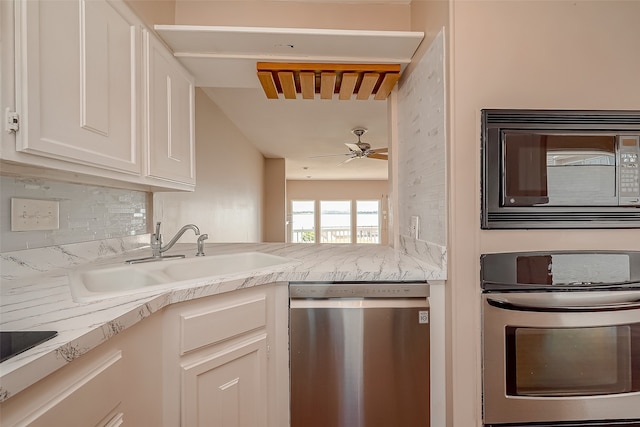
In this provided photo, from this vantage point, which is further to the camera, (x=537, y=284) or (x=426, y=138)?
(x=426, y=138)

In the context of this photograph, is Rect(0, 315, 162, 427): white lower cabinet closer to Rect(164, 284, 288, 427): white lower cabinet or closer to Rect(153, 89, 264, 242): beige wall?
Rect(164, 284, 288, 427): white lower cabinet

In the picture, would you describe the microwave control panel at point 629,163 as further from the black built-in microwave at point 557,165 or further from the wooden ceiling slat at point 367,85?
the wooden ceiling slat at point 367,85

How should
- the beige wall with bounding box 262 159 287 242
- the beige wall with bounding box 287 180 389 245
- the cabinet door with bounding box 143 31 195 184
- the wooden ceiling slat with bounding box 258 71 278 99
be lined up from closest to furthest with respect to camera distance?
the cabinet door with bounding box 143 31 195 184, the wooden ceiling slat with bounding box 258 71 278 99, the beige wall with bounding box 262 159 287 242, the beige wall with bounding box 287 180 389 245

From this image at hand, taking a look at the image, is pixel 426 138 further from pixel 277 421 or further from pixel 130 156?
pixel 277 421

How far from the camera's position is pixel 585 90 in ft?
3.71

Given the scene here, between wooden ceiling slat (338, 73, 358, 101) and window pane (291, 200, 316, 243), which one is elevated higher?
wooden ceiling slat (338, 73, 358, 101)

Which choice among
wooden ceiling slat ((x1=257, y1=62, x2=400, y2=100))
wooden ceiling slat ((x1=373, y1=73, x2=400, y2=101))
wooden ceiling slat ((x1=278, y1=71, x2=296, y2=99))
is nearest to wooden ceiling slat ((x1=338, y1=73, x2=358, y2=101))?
wooden ceiling slat ((x1=257, y1=62, x2=400, y2=100))

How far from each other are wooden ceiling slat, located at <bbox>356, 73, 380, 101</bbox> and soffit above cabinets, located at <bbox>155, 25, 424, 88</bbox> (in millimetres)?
72

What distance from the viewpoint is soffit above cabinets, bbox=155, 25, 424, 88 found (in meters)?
1.42

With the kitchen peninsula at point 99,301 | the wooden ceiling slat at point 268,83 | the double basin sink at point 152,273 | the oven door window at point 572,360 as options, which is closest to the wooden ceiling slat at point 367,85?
the wooden ceiling slat at point 268,83

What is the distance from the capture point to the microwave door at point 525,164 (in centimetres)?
109

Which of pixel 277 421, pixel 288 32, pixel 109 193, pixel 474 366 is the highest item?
pixel 288 32

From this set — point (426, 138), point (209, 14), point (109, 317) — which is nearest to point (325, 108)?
point (209, 14)

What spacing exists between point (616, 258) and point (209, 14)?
222cm
